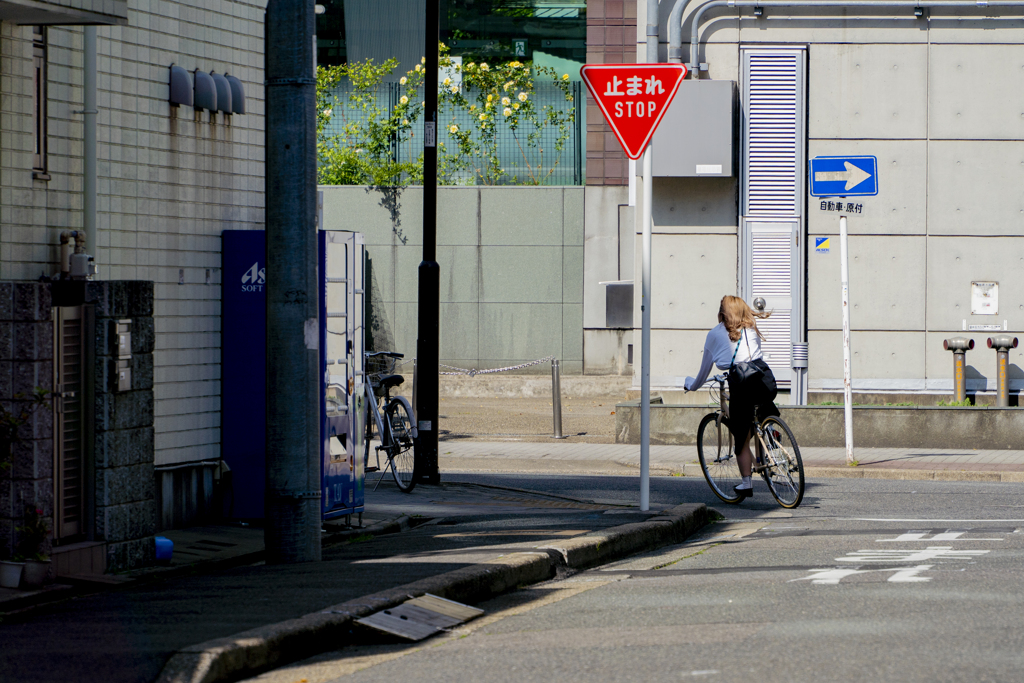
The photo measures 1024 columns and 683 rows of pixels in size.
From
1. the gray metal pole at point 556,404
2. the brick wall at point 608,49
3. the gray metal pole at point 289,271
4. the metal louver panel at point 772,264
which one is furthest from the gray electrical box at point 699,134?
the gray metal pole at point 289,271

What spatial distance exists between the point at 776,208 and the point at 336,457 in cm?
936

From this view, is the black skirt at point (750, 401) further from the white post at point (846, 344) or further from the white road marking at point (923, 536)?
the white post at point (846, 344)

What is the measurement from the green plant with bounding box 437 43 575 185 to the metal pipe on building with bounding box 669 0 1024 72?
9.11m

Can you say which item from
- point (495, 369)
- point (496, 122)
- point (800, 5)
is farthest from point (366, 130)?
point (800, 5)

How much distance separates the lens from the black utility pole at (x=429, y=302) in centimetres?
1248

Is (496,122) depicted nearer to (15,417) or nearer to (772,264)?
(772,264)

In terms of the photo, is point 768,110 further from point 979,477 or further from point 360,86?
point 360,86

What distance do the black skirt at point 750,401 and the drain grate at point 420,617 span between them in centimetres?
483

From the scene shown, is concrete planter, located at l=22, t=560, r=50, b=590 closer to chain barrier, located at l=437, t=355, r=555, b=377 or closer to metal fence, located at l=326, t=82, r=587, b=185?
chain barrier, located at l=437, t=355, r=555, b=377

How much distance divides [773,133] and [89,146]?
10.6 meters

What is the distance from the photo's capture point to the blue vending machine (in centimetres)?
943

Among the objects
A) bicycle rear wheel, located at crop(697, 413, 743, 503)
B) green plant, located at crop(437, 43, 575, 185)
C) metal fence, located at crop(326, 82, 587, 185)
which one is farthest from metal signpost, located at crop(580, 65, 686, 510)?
green plant, located at crop(437, 43, 575, 185)

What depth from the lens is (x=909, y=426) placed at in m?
15.6

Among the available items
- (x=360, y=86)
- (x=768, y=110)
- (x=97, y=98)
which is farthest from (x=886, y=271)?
(x=360, y=86)
